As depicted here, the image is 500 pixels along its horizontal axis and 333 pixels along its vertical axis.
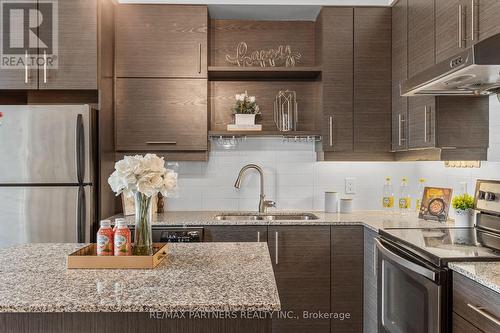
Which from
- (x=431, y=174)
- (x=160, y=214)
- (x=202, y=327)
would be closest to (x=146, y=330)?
(x=202, y=327)

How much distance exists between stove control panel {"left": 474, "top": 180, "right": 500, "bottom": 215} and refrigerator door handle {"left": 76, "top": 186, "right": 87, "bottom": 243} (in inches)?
91.5

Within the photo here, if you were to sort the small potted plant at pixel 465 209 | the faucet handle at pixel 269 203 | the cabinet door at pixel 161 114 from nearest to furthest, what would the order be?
the small potted plant at pixel 465 209 < the cabinet door at pixel 161 114 < the faucet handle at pixel 269 203

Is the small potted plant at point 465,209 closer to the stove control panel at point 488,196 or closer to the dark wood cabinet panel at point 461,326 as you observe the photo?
the stove control panel at point 488,196

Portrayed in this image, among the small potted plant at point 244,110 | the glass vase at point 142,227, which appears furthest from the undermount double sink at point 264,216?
the glass vase at point 142,227

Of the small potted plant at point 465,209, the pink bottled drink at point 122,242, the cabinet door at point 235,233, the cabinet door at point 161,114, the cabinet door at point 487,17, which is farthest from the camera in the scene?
the cabinet door at point 161,114

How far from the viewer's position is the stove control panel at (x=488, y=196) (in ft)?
6.99

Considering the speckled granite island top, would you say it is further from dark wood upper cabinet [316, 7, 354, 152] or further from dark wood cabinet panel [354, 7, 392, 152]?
dark wood cabinet panel [354, 7, 392, 152]

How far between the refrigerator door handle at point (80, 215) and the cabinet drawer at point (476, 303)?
2113mm

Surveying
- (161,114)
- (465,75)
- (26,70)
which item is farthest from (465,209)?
(26,70)

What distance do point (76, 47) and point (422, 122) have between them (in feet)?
7.50

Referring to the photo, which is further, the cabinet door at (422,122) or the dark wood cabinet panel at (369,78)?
the dark wood cabinet panel at (369,78)

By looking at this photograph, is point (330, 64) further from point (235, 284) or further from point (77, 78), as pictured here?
point (235, 284)

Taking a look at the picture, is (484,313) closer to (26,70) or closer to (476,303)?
(476,303)

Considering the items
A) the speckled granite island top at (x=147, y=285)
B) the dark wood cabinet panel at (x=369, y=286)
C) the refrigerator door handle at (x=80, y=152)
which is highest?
the refrigerator door handle at (x=80, y=152)
